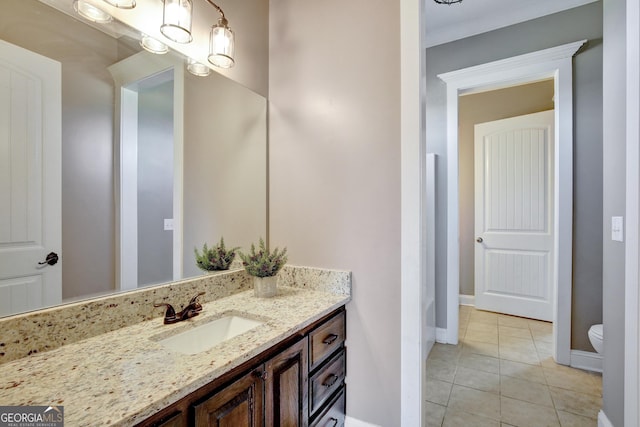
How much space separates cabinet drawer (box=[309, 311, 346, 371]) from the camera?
1.25 metres

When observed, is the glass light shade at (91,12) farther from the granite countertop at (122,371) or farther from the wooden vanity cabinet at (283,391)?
the wooden vanity cabinet at (283,391)

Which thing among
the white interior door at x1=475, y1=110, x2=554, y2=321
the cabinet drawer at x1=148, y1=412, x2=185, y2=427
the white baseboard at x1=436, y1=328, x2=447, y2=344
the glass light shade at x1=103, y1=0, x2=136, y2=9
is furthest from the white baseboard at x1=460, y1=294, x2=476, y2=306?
the glass light shade at x1=103, y1=0, x2=136, y2=9

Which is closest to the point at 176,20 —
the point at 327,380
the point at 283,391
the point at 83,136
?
the point at 83,136

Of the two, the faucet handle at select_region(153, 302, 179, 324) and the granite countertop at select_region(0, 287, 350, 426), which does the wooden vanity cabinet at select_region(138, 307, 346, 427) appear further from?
the faucet handle at select_region(153, 302, 179, 324)

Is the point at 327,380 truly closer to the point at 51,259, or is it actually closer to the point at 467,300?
the point at 51,259

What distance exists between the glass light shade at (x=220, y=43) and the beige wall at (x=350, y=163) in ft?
1.41

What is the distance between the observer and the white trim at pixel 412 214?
1.36 metres

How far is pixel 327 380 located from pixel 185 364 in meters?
0.79

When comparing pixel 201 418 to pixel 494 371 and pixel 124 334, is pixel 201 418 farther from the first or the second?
pixel 494 371

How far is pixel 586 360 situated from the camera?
2289 millimetres

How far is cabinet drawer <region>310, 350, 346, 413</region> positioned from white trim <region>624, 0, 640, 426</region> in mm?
1263

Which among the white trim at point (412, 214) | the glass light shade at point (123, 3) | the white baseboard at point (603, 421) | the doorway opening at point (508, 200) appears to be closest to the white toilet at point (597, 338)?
the white baseboard at point (603, 421)

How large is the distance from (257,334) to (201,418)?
0.98 ft

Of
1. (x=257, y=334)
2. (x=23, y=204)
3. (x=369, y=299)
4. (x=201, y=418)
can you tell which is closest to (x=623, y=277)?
(x=369, y=299)
